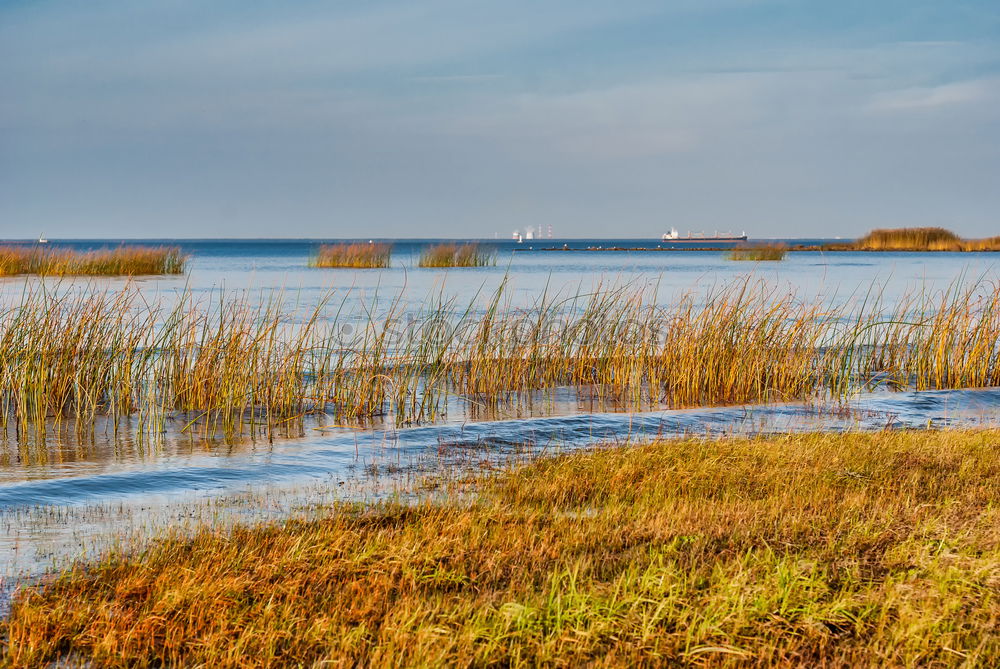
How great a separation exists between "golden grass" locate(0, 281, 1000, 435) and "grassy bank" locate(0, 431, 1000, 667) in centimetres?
412

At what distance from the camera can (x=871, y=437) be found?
716 centimetres

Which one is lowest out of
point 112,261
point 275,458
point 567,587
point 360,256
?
point 275,458

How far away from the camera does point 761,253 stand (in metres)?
55.6

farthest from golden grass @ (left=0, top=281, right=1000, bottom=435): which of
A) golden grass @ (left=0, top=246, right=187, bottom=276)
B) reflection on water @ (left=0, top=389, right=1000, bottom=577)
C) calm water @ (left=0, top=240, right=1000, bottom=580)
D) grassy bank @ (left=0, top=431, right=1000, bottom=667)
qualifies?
golden grass @ (left=0, top=246, right=187, bottom=276)

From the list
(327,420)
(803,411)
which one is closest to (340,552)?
(327,420)

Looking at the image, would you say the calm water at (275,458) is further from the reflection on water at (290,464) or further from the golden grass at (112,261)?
the golden grass at (112,261)

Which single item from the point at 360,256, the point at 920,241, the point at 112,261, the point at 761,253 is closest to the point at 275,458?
the point at 112,261

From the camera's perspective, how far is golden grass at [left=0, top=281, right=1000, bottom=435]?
8703mm

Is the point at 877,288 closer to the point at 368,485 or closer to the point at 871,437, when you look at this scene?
the point at 871,437

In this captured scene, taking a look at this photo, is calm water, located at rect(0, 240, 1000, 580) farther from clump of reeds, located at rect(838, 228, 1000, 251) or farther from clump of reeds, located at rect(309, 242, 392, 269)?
clump of reeds, located at rect(838, 228, 1000, 251)

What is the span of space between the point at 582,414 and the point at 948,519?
4793 millimetres

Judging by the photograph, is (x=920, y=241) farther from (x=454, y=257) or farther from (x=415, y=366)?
(x=415, y=366)

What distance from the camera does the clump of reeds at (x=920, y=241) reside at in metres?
62.1

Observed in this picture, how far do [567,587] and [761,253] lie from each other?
54.9 meters
